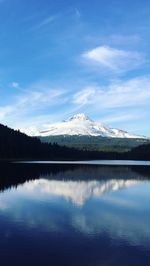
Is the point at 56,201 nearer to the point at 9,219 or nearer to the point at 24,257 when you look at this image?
the point at 9,219

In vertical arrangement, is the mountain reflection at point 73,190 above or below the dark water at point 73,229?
above

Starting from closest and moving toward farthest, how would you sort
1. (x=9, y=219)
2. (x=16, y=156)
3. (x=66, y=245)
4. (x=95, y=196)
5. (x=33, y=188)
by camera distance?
(x=66, y=245) < (x=9, y=219) < (x=95, y=196) < (x=33, y=188) < (x=16, y=156)

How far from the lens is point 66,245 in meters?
29.2

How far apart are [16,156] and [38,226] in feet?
520

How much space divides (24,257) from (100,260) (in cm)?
494

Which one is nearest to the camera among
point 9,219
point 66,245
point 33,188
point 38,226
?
point 66,245

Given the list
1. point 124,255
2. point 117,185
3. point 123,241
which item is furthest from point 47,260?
point 117,185

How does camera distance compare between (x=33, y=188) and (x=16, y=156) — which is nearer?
(x=33, y=188)

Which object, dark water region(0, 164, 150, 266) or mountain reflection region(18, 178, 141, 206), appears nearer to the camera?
dark water region(0, 164, 150, 266)

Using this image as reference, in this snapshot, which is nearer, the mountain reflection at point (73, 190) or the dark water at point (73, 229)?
the dark water at point (73, 229)

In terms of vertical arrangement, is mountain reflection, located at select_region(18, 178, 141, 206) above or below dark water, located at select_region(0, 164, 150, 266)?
above

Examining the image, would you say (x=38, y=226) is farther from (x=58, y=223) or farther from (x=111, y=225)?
(x=111, y=225)

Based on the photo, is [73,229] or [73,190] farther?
[73,190]

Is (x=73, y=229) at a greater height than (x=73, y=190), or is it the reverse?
(x=73, y=190)
